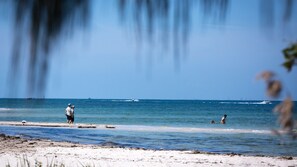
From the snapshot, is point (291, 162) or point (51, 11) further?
point (291, 162)

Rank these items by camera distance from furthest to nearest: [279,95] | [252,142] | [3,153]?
[252,142] < [3,153] < [279,95]

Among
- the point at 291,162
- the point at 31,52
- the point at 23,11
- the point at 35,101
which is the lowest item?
the point at 291,162

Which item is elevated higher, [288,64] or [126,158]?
[288,64]

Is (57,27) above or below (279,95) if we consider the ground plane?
above

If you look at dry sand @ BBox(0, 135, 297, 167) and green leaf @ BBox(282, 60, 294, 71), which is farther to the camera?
dry sand @ BBox(0, 135, 297, 167)

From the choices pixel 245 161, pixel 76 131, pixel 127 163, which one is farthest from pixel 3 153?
pixel 76 131

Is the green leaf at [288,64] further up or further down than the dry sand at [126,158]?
further up

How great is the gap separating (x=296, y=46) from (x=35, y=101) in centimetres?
66

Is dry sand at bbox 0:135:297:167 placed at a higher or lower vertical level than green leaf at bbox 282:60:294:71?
lower

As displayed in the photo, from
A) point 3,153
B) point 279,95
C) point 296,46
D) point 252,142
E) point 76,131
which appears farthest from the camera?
point 76,131

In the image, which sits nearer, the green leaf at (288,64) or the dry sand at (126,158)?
the green leaf at (288,64)

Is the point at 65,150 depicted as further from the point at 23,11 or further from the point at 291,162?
the point at 23,11

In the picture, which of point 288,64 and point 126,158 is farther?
point 126,158

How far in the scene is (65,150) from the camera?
1585cm
